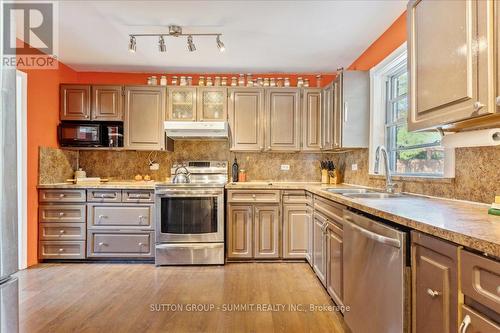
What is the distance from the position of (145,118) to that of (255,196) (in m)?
1.76

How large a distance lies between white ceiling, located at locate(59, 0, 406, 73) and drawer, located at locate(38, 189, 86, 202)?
Result: 1.64 metres

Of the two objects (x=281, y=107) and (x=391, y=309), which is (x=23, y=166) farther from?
(x=391, y=309)

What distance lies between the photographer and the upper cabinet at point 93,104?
378 centimetres

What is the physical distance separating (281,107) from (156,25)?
1.77 metres

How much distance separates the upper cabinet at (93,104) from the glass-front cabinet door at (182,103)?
2.14 ft

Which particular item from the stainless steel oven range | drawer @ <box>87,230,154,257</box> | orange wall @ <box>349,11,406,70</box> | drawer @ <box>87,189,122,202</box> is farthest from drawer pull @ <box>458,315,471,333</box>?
drawer @ <box>87,189,122,202</box>

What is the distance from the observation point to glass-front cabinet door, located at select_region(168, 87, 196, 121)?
3816mm

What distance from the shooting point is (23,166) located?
125 inches

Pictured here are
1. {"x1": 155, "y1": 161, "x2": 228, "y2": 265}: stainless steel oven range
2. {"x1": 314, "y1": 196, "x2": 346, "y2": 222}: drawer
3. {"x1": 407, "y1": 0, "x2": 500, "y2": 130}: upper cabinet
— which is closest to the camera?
{"x1": 407, "y1": 0, "x2": 500, "y2": 130}: upper cabinet

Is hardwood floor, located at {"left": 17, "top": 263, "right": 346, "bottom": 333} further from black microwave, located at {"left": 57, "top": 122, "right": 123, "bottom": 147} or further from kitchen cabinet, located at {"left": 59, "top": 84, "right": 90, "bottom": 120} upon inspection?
kitchen cabinet, located at {"left": 59, "top": 84, "right": 90, "bottom": 120}

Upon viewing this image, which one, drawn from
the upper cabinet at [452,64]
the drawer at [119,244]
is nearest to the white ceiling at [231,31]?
the upper cabinet at [452,64]

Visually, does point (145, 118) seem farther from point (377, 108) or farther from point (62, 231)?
point (377, 108)

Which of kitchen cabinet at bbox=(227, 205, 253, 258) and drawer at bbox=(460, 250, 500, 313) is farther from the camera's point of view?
kitchen cabinet at bbox=(227, 205, 253, 258)

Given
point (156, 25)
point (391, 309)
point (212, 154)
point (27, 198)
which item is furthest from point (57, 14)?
point (391, 309)
